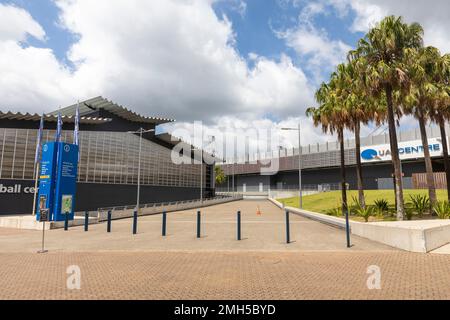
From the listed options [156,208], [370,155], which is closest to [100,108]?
[156,208]

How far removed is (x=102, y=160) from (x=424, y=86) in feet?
130

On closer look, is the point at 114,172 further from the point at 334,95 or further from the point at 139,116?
the point at 334,95

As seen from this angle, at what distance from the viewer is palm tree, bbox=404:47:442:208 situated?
53.5 ft

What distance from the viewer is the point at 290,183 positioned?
252 ft

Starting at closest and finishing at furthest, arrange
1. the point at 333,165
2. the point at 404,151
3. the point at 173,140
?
the point at 404,151 → the point at 173,140 → the point at 333,165

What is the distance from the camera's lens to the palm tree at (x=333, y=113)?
22766mm

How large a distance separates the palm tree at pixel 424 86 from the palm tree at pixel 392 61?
22.7 inches

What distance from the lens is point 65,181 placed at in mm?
21266

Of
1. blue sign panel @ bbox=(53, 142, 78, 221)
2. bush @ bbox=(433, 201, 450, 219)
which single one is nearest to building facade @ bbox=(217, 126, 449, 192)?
bush @ bbox=(433, 201, 450, 219)

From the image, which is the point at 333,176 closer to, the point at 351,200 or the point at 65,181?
the point at 351,200

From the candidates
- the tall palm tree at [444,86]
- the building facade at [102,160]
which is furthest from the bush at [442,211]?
the building facade at [102,160]

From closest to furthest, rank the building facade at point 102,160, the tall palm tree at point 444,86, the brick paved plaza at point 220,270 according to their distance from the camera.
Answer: the brick paved plaza at point 220,270, the tall palm tree at point 444,86, the building facade at point 102,160

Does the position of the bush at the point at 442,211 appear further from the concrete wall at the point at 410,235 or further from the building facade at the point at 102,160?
the building facade at the point at 102,160
